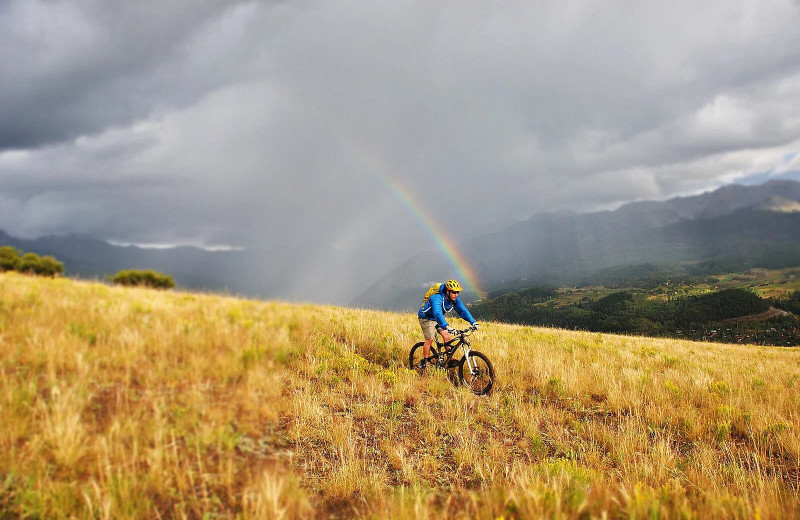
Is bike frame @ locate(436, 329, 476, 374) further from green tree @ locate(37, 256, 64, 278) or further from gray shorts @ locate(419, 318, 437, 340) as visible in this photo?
green tree @ locate(37, 256, 64, 278)

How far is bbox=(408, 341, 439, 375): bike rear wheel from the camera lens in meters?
10.6

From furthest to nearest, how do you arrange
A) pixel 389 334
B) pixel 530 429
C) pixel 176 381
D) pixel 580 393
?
pixel 389 334, pixel 580 393, pixel 530 429, pixel 176 381

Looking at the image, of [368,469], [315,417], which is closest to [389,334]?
[315,417]

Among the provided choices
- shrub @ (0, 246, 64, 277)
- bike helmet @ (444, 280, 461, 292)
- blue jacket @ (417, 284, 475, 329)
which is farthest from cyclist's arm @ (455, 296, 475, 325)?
shrub @ (0, 246, 64, 277)

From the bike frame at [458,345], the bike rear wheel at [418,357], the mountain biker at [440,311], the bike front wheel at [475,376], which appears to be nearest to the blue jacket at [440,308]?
the mountain biker at [440,311]

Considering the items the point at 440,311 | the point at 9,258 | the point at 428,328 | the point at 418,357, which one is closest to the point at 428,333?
the point at 428,328

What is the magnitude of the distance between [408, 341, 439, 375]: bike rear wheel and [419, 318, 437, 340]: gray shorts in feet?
1.10

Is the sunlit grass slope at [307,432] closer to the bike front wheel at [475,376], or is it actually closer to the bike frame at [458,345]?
the bike front wheel at [475,376]

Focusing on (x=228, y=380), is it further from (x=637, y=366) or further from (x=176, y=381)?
(x=637, y=366)

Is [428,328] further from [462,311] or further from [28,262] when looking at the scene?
[28,262]

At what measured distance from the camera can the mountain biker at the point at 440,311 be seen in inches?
407

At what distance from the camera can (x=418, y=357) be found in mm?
11602

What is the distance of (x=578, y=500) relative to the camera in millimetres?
3385

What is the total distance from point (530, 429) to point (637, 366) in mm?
8683
